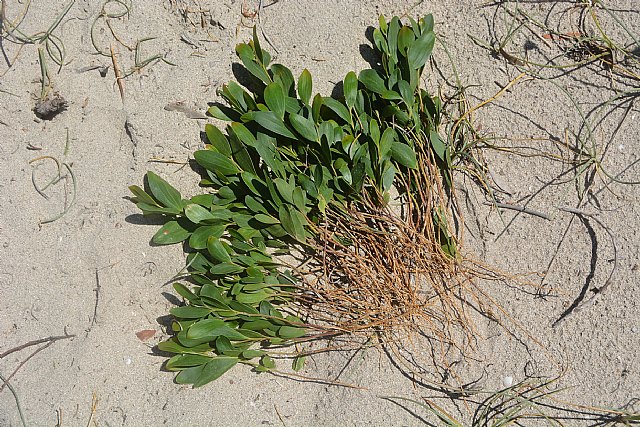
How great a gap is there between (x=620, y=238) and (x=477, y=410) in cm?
57

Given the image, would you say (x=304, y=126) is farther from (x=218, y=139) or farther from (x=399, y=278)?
(x=399, y=278)

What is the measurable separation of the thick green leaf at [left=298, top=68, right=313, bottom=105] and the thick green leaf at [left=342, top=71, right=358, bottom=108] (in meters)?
0.09

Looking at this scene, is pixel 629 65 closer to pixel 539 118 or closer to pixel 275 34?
pixel 539 118

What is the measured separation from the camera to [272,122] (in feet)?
5.10

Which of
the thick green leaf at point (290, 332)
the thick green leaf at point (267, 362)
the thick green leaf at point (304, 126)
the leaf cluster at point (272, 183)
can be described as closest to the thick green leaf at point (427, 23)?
the leaf cluster at point (272, 183)

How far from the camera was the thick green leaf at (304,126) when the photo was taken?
1.54 metres

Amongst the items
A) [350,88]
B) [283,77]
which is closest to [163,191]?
[283,77]

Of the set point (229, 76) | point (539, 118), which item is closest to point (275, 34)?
point (229, 76)

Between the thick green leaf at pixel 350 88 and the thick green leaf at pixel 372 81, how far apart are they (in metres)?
0.03

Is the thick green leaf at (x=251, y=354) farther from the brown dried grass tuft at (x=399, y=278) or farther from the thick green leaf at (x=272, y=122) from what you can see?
the thick green leaf at (x=272, y=122)

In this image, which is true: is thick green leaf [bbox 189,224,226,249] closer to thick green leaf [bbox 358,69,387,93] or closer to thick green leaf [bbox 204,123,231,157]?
thick green leaf [bbox 204,123,231,157]

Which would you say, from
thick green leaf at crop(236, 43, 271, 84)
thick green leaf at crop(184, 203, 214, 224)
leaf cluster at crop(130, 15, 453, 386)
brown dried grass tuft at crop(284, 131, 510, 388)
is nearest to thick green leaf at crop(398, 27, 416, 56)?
leaf cluster at crop(130, 15, 453, 386)

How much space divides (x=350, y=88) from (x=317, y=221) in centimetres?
35

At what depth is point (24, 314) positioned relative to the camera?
1.67 m
